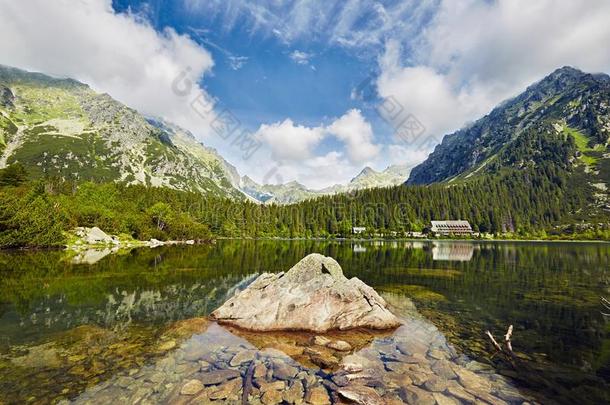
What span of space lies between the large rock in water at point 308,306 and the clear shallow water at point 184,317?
401 centimetres

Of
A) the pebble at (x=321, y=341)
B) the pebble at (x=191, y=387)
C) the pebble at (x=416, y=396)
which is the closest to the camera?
the pebble at (x=416, y=396)

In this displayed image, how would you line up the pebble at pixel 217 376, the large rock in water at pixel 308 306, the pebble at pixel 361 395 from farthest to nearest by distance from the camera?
the large rock in water at pixel 308 306, the pebble at pixel 217 376, the pebble at pixel 361 395

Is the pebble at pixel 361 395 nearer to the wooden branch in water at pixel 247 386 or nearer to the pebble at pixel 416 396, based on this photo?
the pebble at pixel 416 396

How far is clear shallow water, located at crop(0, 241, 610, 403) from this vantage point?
523 inches

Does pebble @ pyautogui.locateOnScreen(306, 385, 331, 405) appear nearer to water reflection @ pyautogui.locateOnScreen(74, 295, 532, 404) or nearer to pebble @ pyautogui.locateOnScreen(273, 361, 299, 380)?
water reflection @ pyautogui.locateOnScreen(74, 295, 532, 404)

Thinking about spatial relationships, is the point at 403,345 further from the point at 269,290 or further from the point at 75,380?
the point at 75,380

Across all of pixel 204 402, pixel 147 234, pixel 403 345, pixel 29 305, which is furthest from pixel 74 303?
pixel 147 234

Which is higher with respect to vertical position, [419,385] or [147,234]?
[147,234]

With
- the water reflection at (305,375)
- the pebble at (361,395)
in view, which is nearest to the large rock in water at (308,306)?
the water reflection at (305,375)

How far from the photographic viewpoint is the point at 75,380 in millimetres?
12445

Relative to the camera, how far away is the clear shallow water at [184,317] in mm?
13297

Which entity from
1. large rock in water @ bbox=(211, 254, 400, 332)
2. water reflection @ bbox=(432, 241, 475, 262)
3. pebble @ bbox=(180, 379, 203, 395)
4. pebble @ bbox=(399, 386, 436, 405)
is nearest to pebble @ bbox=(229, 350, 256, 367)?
pebble @ bbox=(180, 379, 203, 395)

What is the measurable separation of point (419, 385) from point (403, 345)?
4.97m

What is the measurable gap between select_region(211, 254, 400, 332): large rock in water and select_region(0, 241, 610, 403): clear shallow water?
4.01 metres
